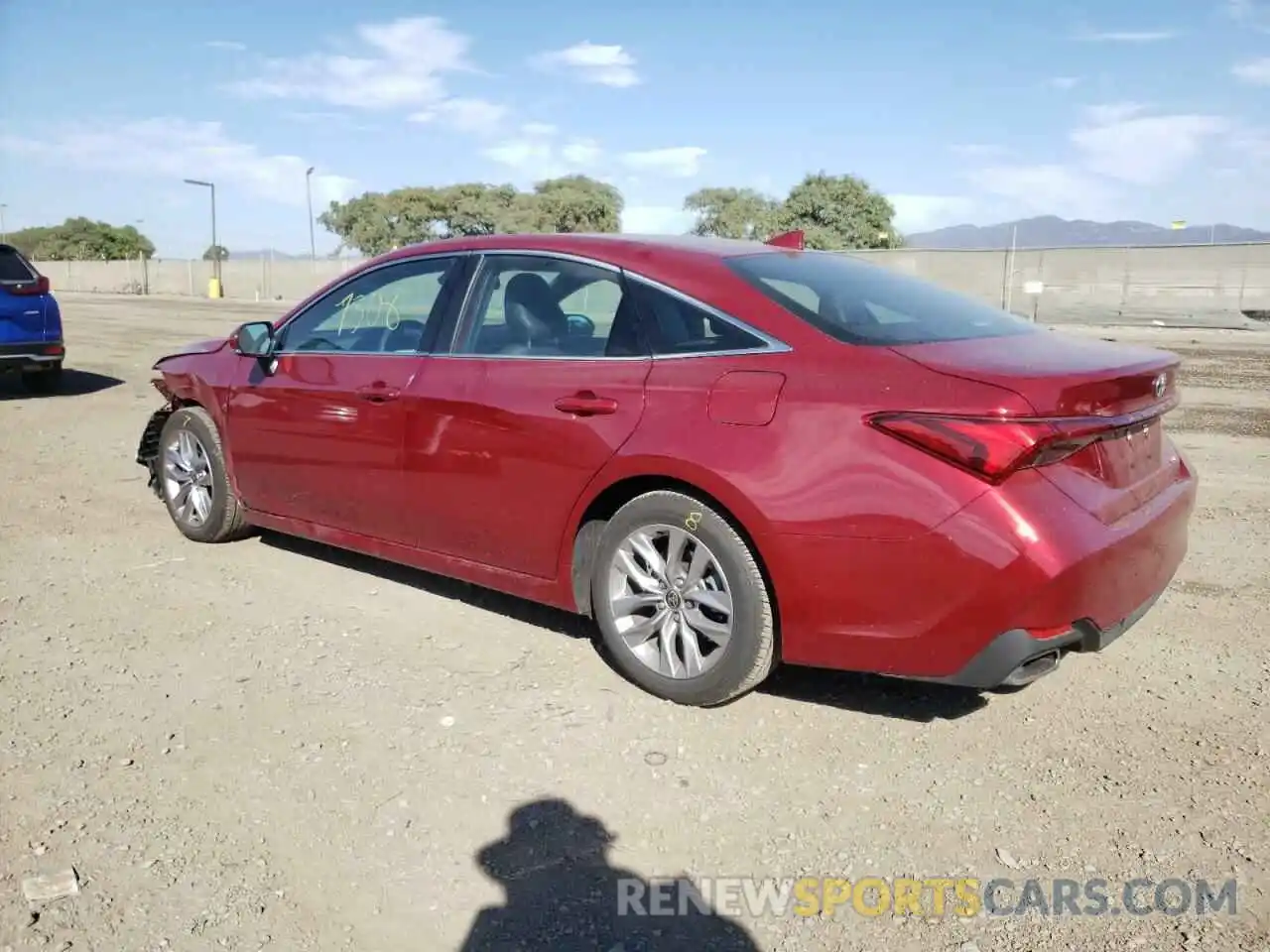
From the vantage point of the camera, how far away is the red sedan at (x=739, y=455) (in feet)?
10.2

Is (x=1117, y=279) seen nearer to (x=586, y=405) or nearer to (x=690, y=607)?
(x=586, y=405)

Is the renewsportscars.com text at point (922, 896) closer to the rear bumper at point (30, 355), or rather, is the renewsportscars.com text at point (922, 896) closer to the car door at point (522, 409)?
the car door at point (522, 409)

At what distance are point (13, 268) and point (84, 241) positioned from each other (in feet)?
331

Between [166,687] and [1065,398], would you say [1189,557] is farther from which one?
[166,687]

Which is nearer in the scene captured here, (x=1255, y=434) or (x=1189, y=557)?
(x=1189, y=557)

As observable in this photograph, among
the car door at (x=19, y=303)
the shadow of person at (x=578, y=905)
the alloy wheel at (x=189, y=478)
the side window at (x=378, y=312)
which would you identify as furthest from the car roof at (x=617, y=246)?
Result: the car door at (x=19, y=303)

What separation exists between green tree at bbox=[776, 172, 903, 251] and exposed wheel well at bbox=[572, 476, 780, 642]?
5411 centimetres

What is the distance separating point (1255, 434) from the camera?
884 centimetres

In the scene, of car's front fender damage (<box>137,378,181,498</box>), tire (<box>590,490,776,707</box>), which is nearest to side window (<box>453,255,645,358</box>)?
tire (<box>590,490,776,707</box>)

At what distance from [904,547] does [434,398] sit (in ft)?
6.71

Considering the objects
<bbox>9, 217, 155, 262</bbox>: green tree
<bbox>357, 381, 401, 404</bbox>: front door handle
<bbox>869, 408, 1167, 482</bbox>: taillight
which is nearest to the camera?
Result: <bbox>869, 408, 1167, 482</bbox>: taillight

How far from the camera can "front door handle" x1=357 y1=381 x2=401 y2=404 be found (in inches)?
178

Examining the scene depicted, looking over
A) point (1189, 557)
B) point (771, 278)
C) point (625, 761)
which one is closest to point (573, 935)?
point (625, 761)

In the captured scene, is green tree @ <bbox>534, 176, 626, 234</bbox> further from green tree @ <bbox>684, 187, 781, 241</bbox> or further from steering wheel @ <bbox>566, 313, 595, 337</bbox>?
steering wheel @ <bbox>566, 313, 595, 337</bbox>
